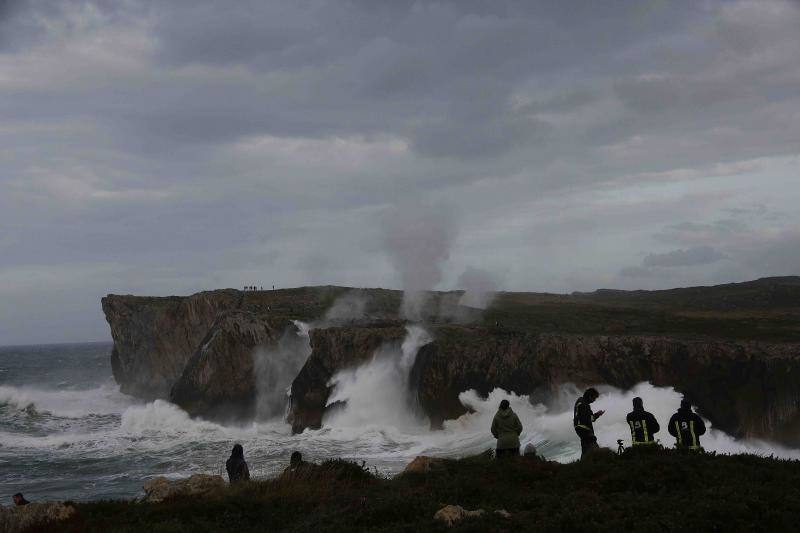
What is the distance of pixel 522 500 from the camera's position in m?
12.5

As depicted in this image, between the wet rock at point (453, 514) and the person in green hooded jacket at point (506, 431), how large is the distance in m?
4.52

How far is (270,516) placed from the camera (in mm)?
13602

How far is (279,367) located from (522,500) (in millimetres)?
43167

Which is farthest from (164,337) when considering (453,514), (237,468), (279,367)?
(453,514)

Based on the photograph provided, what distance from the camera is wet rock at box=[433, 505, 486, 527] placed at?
37.1 feet

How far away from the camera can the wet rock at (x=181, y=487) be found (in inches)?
610

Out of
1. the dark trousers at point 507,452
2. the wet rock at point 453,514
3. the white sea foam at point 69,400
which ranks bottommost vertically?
the white sea foam at point 69,400

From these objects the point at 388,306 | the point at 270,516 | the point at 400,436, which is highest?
the point at 388,306

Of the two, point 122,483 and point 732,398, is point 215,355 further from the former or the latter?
point 732,398

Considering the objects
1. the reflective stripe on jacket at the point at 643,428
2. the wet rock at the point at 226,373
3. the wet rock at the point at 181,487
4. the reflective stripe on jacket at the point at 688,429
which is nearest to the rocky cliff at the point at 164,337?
the wet rock at the point at 226,373

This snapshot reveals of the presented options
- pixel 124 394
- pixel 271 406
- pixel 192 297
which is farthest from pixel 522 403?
pixel 124 394

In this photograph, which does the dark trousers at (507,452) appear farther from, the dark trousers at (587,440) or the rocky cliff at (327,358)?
the rocky cliff at (327,358)

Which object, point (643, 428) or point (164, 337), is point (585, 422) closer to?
point (643, 428)

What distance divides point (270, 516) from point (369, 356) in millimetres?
35246
